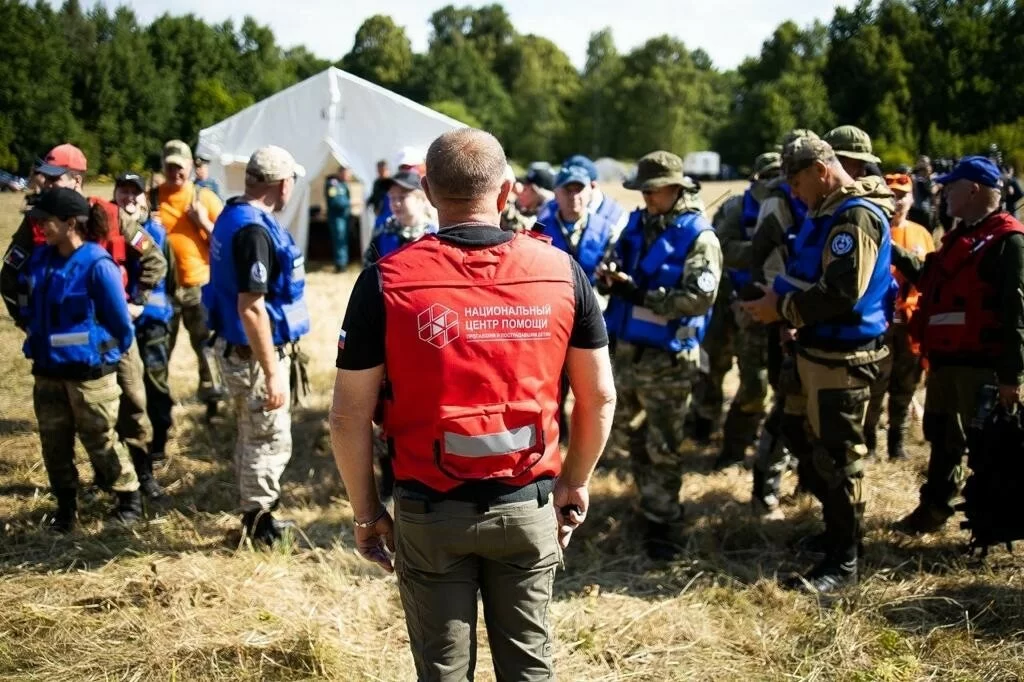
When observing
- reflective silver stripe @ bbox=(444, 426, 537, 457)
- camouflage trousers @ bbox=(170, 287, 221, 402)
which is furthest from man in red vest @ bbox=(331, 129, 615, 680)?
camouflage trousers @ bbox=(170, 287, 221, 402)

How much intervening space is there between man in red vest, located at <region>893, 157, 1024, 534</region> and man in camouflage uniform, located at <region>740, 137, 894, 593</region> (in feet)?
1.34

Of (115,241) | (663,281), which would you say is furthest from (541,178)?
(115,241)

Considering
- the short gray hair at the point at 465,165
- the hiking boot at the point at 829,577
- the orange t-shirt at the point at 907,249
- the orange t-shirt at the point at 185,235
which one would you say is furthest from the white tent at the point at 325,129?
the short gray hair at the point at 465,165

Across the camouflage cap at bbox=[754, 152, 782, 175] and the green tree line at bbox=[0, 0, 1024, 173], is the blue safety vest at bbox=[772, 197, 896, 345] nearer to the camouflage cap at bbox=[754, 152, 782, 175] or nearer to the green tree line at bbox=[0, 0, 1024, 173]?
the camouflage cap at bbox=[754, 152, 782, 175]

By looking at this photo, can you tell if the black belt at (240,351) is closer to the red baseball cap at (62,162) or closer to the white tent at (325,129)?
the red baseball cap at (62,162)

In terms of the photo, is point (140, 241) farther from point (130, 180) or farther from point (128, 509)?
point (128, 509)

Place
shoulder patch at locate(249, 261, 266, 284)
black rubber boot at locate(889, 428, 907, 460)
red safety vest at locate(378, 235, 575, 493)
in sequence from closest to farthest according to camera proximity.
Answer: red safety vest at locate(378, 235, 575, 493), shoulder patch at locate(249, 261, 266, 284), black rubber boot at locate(889, 428, 907, 460)

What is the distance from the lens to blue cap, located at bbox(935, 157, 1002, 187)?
12.8 ft

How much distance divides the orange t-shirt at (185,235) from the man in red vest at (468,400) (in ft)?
15.2

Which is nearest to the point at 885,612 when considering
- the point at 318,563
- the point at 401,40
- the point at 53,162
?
the point at 318,563

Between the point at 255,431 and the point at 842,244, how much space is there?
3134mm

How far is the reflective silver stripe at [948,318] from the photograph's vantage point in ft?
13.2

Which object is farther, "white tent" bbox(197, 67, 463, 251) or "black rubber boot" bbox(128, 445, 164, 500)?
"white tent" bbox(197, 67, 463, 251)

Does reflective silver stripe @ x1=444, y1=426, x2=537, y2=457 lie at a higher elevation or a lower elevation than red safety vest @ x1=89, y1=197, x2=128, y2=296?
lower
